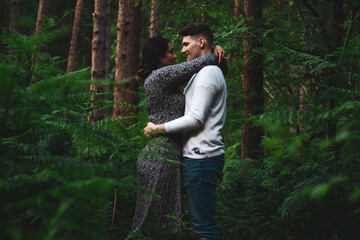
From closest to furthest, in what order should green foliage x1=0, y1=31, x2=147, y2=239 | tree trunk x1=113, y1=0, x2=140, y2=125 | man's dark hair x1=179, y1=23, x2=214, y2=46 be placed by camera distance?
green foliage x1=0, y1=31, x2=147, y2=239 < man's dark hair x1=179, y1=23, x2=214, y2=46 < tree trunk x1=113, y1=0, x2=140, y2=125

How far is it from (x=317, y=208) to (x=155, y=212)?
59.6 inches

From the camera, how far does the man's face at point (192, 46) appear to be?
2.84 meters

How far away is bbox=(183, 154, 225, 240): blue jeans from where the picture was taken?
2.42 metres

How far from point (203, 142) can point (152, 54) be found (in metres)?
1.02

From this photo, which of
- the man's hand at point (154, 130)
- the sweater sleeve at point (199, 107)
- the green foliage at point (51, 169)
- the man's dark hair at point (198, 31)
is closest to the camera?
the green foliage at point (51, 169)

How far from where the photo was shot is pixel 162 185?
2.60m

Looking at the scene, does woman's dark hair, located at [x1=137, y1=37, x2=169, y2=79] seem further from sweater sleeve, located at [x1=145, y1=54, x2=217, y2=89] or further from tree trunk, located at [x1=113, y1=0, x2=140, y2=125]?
tree trunk, located at [x1=113, y1=0, x2=140, y2=125]

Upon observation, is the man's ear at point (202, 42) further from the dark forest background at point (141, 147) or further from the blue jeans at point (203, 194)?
the blue jeans at point (203, 194)

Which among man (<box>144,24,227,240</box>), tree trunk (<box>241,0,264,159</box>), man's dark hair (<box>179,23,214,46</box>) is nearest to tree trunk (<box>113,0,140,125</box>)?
tree trunk (<box>241,0,264,159</box>)

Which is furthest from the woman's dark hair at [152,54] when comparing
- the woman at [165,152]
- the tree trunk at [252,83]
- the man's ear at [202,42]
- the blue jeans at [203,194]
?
the tree trunk at [252,83]

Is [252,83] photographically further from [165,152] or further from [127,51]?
[127,51]

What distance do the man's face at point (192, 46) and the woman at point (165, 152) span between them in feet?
0.72

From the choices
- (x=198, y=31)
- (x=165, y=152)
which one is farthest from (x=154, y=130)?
(x=198, y=31)

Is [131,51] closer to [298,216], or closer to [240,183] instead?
[240,183]
